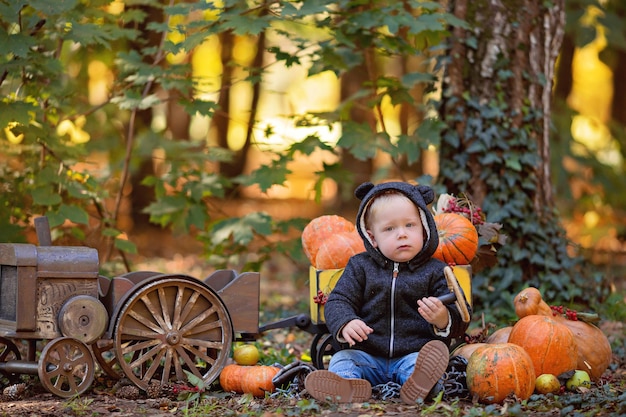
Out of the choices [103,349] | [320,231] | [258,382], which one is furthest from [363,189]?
[103,349]

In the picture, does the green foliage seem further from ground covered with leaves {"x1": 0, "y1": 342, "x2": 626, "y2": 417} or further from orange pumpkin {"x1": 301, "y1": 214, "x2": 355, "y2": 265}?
ground covered with leaves {"x1": 0, "y1": 342, "x2": 626, "y2": 417}

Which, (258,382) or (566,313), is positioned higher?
(566,313)

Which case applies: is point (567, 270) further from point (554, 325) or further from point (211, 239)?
point (211, 239)

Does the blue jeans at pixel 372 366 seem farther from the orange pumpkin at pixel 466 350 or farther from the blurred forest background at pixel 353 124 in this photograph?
the blurred forest background at pixel 353 124

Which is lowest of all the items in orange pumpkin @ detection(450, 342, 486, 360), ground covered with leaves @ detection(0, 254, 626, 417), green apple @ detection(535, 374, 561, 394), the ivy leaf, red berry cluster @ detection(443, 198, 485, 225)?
ground covered with leaves @ detection(0, 254, 626, 417)

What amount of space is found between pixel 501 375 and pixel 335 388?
79 centimetres

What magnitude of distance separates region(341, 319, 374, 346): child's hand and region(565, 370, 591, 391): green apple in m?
1.09

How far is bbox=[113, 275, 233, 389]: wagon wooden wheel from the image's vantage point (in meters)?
3.82

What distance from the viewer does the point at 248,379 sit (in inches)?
152

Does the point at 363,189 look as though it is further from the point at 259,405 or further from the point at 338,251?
the point at 259,405

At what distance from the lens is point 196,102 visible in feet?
19.0

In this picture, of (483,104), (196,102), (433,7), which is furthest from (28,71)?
(483,104)

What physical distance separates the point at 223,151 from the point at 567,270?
3.10 metres

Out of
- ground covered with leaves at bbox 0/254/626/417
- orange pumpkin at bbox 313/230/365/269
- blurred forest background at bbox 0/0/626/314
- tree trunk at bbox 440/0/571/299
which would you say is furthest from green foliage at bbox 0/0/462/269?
ground covered with leaves at bbox 0/254/626/417
